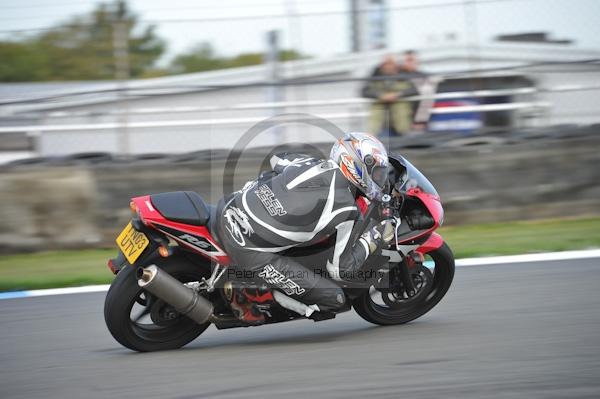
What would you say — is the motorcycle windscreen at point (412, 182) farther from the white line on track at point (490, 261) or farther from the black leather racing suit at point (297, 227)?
the white line on track at point (490, 261)

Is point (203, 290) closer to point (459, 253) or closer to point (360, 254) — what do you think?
point (360, 254)

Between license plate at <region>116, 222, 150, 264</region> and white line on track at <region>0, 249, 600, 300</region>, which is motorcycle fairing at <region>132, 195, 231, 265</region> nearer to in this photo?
license plate at <region>116, 222, 150, 264</region>

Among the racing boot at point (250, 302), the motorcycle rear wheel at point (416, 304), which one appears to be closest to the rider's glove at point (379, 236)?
the motorcycle rear wheel at point (416, 304)

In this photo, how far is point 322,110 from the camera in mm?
9562

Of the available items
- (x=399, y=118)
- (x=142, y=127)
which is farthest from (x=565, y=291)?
(x=142, y=127)

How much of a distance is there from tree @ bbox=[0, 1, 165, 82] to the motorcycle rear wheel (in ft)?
17.1

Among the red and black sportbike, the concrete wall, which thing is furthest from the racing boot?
the concrete wall

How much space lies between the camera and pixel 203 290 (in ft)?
16.4

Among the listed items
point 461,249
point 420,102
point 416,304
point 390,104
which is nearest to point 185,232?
point 416,304

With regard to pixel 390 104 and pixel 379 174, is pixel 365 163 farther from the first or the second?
pixel 390 104

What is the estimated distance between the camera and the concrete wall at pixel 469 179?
854cm

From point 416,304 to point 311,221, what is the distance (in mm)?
1139

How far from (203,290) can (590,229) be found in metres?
5.02

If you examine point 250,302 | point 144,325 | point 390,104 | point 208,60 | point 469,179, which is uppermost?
point 208,60
